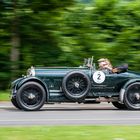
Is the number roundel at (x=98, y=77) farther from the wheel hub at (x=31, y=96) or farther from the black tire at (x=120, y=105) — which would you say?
the wheel hub at (x=31, y=96)

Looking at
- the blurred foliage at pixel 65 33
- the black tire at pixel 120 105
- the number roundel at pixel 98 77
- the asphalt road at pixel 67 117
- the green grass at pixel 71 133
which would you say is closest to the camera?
the green grass at pixel 71 133

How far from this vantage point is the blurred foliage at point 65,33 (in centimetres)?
2319

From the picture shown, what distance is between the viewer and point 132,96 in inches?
648

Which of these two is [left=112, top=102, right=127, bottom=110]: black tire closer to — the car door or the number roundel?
the car door

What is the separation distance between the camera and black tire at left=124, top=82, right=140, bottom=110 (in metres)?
16.4

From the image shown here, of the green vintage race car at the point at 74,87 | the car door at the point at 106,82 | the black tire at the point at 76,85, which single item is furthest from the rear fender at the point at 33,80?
the car door at the point at 106,82

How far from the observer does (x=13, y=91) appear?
1592 centimetres

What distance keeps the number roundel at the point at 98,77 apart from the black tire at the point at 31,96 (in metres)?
1.43

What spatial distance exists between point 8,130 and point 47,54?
13567mm

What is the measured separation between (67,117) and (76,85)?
7.02 ft

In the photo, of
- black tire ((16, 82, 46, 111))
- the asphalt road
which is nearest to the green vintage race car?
black tire ((16, 82, 46, 111))

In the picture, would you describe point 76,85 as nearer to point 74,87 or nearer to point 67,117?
point 74,87

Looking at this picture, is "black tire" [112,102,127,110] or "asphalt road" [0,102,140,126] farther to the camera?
"black tire" [112,102,127,110]

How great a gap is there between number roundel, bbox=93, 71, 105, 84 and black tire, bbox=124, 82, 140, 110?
2.47ft
